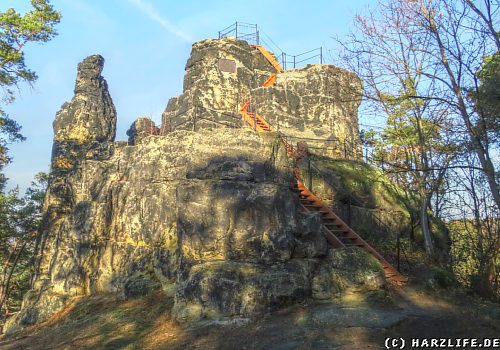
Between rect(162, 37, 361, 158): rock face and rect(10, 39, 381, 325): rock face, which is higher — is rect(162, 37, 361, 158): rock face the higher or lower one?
the higher one

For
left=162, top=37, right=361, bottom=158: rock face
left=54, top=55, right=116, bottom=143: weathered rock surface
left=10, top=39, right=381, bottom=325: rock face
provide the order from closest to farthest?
left=10, top=39, right=381, bottom=325: rock face < left=162, top=37, right=361, bottom=158: rock face < left=54, top=55, right=116, bottom=143: weathered rock surface

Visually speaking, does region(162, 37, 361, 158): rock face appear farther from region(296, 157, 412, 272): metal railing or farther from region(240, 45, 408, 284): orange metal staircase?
region(240, 45, 408, 284): orange metal staircase

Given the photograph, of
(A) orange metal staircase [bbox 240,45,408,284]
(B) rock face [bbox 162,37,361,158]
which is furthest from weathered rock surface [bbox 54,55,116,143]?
(A) orange metal staircase [bbox 240,45,408,284]

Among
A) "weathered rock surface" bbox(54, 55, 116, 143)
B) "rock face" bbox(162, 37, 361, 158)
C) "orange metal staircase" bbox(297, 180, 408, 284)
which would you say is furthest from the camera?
"weathered rock surface" bbox(54, 55, 116, 143)

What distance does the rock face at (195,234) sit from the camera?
12.5 m

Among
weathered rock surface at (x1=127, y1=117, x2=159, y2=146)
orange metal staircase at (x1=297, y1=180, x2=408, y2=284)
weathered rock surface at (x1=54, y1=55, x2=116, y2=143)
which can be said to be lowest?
orange metal staircase at (x1=297, y1=180, x2=408, y2=284)

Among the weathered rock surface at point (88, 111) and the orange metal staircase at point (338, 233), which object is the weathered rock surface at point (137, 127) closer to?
the weathered rock surface at point (88, 111)

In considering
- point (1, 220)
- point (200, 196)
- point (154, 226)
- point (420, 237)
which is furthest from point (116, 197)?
point (1, 220)

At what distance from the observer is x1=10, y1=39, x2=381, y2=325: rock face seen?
12.5m

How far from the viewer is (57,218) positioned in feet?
91.9

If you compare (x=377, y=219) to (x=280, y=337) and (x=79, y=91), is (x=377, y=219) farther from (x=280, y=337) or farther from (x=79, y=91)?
(x=79, y=91)

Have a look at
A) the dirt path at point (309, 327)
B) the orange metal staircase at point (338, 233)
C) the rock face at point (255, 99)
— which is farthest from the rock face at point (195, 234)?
the rock face at point (255, 99)

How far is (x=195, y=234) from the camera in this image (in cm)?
1383

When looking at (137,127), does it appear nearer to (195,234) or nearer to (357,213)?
(357,213)
